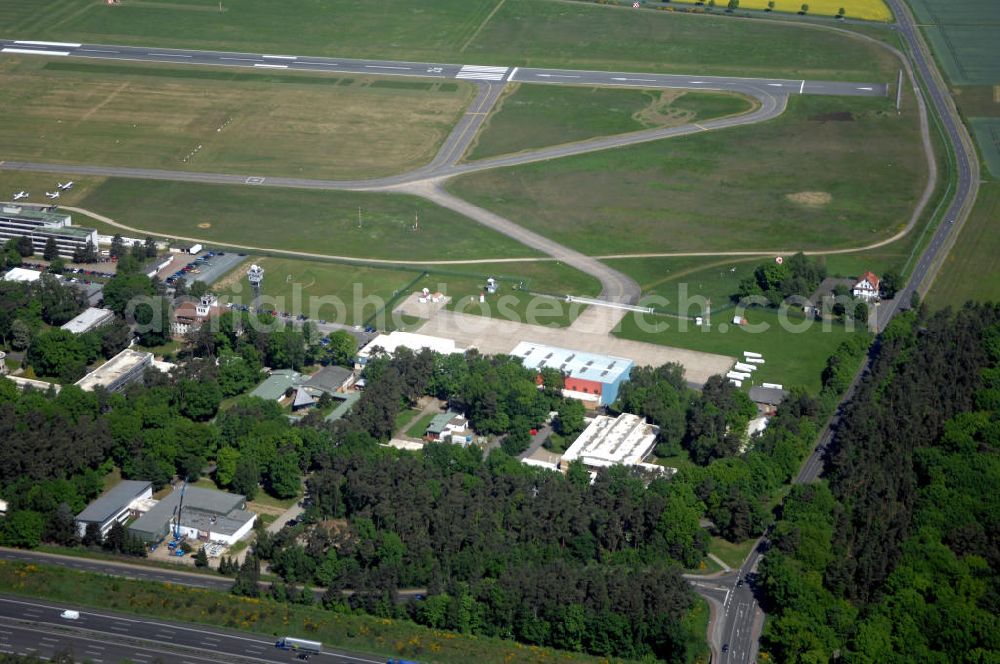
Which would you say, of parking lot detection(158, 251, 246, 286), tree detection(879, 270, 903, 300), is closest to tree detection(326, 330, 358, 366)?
parking lot detection(158, 251, 246, 286)

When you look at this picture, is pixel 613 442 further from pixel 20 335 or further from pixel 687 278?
pixel 20 335

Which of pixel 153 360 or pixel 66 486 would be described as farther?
pixel 153 360

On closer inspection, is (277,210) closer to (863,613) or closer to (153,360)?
(153,360)

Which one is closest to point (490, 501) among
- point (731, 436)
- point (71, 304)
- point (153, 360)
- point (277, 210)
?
point (731, 436)

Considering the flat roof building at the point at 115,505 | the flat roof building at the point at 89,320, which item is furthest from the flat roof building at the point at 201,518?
the flat roof building at the point at 89,320

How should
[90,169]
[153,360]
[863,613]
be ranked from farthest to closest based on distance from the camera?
[90,169] < [153,360] < [863,613]

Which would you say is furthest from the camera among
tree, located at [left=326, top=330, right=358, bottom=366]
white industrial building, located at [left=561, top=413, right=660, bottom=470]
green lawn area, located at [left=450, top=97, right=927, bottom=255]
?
green lawn area, located at [left=450, top=97, right=927, bottom=255]

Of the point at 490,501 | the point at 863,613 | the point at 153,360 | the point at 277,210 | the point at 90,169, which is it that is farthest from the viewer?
the point at 90,169

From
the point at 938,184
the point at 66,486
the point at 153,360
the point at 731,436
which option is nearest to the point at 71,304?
the point at 153,360

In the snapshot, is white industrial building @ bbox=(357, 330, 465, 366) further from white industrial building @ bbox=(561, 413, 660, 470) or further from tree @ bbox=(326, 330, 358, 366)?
white industrial building @ bbox=(561, 413, 660, 470)
